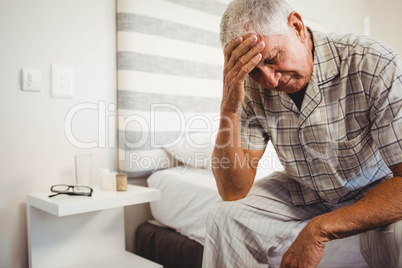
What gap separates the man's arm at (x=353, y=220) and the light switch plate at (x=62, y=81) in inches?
45.4

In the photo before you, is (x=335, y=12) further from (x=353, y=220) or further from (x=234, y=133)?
(x=353, y=220)

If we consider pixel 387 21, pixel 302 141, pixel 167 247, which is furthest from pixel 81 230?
pixel 387 21

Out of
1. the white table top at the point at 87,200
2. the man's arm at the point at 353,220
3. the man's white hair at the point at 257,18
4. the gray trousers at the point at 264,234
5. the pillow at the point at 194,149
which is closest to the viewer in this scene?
the man's arm at the point at 353,220

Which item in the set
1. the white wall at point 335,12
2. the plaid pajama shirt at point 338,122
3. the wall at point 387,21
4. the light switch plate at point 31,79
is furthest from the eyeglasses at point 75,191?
the wall at point 387,21

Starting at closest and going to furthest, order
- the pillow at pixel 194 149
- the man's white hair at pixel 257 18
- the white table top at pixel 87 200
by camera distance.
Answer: the man's white hair at pixel 257 18 → the white table top at pixel 87 200 → the pillow at pixel 194 149

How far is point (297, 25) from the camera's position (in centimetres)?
106

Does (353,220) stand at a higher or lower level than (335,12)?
lower

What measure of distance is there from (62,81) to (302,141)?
3.39 ft

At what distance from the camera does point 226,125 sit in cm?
115

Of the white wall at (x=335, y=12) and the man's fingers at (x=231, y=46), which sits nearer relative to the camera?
the man's fingers at (x=231, y=46)

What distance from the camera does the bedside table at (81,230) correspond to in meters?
1.37

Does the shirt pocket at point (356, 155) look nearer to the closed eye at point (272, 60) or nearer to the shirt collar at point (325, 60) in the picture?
the shirt collar at point (325, 60)

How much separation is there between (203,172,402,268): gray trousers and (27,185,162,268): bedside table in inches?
17.9

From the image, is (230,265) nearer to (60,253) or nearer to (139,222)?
(60,253)
